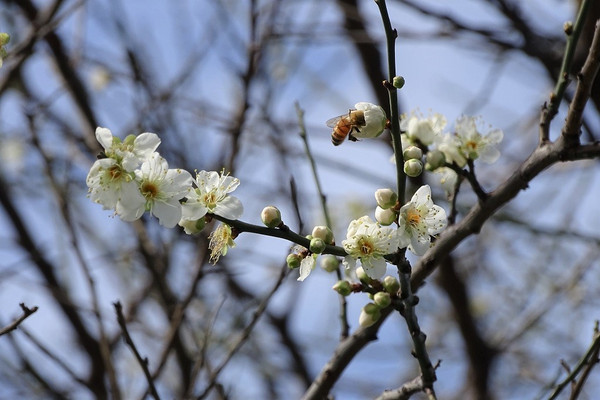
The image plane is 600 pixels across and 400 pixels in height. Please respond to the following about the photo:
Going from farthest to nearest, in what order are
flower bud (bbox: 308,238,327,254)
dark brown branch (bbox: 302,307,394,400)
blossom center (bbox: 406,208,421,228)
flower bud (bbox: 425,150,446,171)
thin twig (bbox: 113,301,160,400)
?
dark brown branch (bbox: 302,307,394,400)
flower bud (bbox: 425,150,446,171)
thin twig (bbox: 113,301,160,400)
blossom center (bbox: 406,208,421,228)
flower bud (bbox: 308,238,327,254)

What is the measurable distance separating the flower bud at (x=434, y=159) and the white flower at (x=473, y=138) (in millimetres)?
119

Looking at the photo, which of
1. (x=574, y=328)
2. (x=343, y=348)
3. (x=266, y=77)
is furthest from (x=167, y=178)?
(x=574, y=328)

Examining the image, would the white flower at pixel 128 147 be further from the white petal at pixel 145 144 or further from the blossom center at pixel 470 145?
the blossom center at pixel 470 145

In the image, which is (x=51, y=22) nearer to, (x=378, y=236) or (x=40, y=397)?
(x=40, y=397)

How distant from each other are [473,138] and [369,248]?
0.59 m

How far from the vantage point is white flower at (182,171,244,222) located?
1328 millimetres

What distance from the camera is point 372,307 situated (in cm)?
143

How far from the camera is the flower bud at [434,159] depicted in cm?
167

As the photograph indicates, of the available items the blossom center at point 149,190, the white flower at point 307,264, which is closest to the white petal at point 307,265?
the white flower at point 307,264

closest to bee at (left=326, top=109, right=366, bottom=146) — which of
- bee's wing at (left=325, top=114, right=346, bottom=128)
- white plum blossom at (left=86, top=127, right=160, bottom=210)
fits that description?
bee's wing at (left=325, top=114, right=346, bottom=128)

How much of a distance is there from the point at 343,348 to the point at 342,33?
81.7 inches

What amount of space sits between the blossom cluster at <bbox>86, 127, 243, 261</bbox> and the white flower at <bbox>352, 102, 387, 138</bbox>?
0.97ft

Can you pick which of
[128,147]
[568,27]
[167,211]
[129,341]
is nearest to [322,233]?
[167,211]

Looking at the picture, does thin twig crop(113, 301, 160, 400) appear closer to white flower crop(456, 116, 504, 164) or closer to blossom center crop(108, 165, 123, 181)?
blossom center crop(108, 165, 123, 181)
